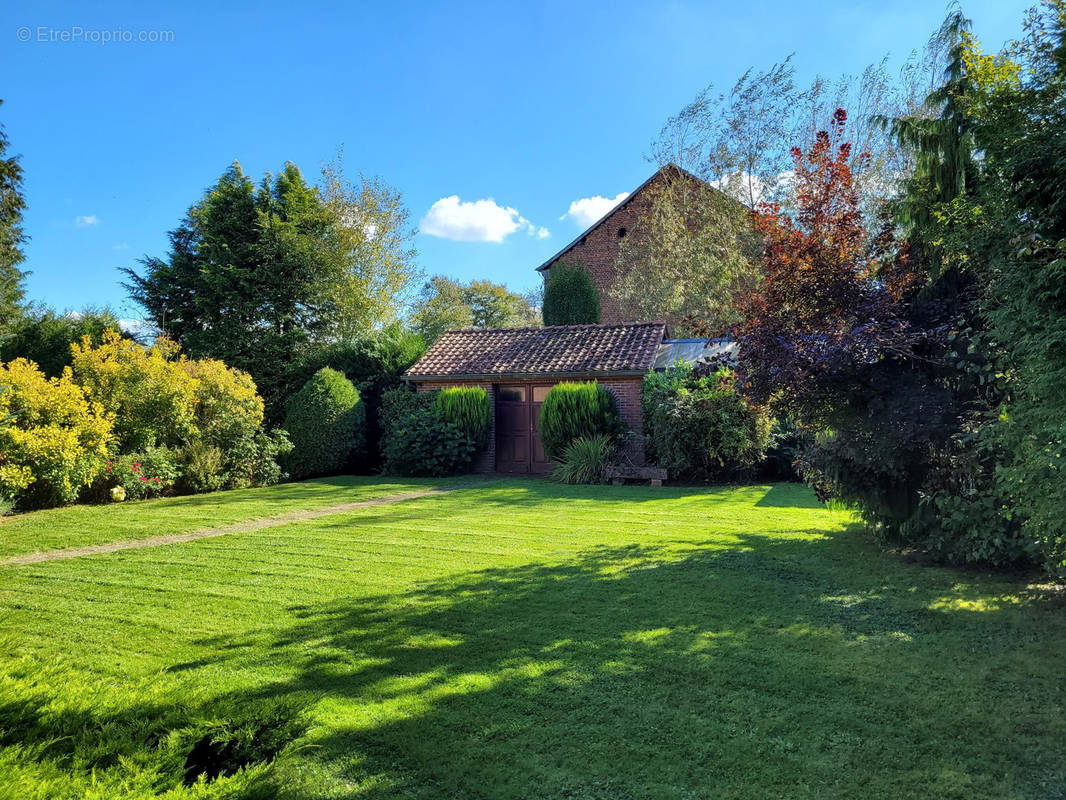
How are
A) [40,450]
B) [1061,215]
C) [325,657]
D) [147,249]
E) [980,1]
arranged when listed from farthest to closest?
[147,249]
[40,450]
[980,1]
[325,657]
[1061,215]

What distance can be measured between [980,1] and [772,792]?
9.20 m

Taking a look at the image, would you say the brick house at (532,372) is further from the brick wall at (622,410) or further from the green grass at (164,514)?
the green grass at (164,514)

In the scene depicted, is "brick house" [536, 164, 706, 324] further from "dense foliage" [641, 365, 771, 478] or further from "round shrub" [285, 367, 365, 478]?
"round shrub" [285, 367, 365, 478]

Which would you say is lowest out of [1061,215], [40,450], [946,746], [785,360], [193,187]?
[946,746]

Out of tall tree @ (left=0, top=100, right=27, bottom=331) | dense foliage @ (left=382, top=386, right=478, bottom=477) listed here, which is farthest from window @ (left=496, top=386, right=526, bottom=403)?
tall tree @ (left=0, top=100, right=27, bottom=331)

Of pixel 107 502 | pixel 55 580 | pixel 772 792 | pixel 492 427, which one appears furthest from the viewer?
pixel 492 427

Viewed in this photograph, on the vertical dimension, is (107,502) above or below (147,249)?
below

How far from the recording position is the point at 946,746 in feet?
9.03

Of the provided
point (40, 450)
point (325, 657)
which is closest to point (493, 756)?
point (325, 657)

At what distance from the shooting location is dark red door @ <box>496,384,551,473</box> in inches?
648

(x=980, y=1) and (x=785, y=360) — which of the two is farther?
(x=980, y=1)

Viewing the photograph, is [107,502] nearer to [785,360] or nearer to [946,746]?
[785,360]

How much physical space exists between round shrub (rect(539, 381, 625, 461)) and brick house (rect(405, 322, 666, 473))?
52 cm

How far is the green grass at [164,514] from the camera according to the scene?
792 cm
